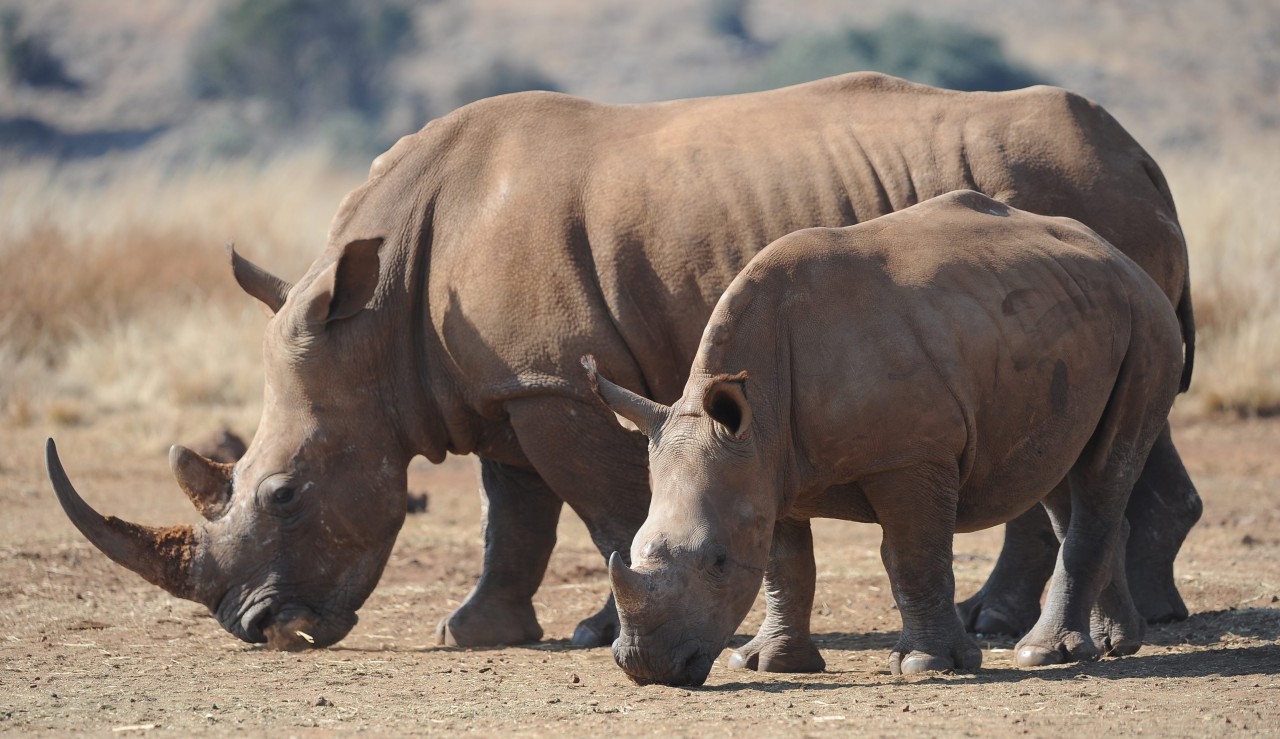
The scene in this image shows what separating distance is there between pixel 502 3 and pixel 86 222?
142 ft

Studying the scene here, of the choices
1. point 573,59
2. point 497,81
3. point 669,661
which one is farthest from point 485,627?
point 573,59

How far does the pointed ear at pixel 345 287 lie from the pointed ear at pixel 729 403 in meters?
1.76

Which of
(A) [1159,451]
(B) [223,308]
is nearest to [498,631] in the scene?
(A) [1159,451]

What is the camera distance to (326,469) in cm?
683

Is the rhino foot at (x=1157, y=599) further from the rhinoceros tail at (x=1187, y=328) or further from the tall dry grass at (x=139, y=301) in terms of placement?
the tall dry grass at (x=139, y=301)

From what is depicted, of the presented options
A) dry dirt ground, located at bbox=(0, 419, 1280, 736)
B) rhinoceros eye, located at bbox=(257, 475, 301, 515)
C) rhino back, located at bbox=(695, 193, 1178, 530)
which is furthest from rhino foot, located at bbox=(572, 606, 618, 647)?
rhino back, located at bbox=(695, 193, 1178, 530)

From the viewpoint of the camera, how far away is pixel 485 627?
286 inches

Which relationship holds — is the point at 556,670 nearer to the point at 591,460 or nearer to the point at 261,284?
the point at 591,460

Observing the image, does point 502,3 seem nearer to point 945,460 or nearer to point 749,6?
point 749,6

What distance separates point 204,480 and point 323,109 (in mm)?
45118

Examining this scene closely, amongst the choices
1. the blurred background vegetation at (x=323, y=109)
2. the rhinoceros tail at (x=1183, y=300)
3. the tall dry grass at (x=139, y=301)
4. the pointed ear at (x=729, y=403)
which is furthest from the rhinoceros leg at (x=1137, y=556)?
the tall dry grass at (x=139, y=301)

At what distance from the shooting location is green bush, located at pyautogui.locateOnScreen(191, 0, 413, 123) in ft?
164

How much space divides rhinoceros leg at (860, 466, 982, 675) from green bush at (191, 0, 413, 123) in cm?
4481

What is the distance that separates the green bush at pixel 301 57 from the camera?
1972 inches
